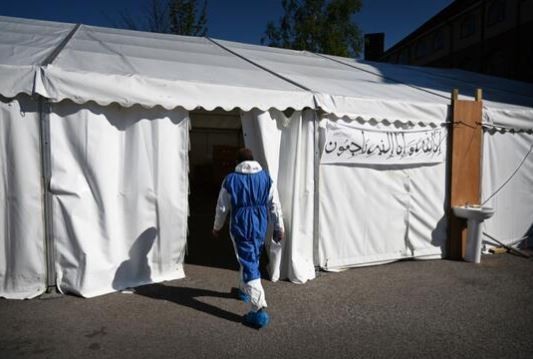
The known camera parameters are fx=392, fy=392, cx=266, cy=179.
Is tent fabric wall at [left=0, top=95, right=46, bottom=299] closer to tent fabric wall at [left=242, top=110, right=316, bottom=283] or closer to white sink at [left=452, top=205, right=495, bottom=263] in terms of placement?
tent fabric wall at [left=242, top=110, right=316, bottom=283]

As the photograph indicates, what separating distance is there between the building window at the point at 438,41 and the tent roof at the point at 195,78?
17.5 m

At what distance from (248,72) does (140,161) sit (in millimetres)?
2146

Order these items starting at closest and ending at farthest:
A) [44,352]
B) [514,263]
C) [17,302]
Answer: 1. [44,352]
2. [17,302]
3. [514,263]

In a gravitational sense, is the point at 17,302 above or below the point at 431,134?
below

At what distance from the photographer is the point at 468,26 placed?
21.1 m

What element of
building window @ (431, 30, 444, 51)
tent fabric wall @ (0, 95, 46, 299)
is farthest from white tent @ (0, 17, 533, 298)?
building window @ (431, 30, 444, 51)

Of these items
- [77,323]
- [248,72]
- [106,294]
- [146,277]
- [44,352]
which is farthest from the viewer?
[248,72]

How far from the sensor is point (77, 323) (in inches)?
145

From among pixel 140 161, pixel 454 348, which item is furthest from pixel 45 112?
pixel 454 348

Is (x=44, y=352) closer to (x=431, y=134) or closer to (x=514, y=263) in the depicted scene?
(x=431, y=134)

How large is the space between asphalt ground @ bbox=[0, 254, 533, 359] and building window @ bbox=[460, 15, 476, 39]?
19.4m

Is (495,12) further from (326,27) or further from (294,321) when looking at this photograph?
(294,321)

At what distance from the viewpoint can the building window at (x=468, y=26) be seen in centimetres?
2061

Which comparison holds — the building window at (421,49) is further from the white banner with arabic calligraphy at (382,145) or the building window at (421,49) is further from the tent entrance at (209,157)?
the white banner with arabic calligraphy at (382,145)
